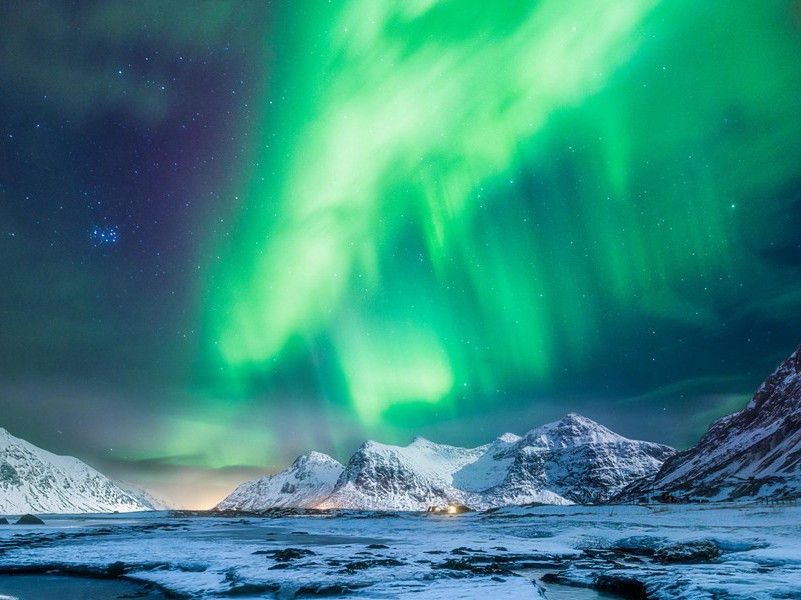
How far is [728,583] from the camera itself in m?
16.0

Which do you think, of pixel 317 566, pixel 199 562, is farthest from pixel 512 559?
pixel 199 562

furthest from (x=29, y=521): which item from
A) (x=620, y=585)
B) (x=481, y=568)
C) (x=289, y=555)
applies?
(x=620, y=585)

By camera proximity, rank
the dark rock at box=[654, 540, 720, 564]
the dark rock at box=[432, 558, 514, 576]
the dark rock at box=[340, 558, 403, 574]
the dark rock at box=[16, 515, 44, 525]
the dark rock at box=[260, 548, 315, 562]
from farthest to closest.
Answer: the dark rock at box=[16, 515, 44, 525] < the dark rock at box=[260, 548, 315, 562] < the dark rock at box=[654, 540, 720, 564] < the dark rock at box=[340, 558, 403, 574] < the dark rock at box=[432, 558, 514, 576]

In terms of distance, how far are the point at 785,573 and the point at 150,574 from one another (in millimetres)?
26012

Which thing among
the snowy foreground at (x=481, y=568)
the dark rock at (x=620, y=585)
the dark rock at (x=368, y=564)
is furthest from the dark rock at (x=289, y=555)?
the dark rock at (x=620, y=585)

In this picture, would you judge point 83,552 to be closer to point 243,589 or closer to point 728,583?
point 243,589

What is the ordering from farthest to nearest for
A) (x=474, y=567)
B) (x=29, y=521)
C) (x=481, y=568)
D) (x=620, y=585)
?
1. (x=29, y=521)
2. (x=474, y=567)
3. (x=481, y=568)
4. (x=620, y=585)

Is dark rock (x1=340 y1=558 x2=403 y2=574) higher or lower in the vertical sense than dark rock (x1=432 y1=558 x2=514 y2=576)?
higher

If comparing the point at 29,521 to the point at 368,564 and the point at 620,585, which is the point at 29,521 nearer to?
the point at 368,564

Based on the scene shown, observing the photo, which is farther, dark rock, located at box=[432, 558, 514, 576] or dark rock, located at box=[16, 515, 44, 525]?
dark rock, located at box=[16, 515, 44, 525]

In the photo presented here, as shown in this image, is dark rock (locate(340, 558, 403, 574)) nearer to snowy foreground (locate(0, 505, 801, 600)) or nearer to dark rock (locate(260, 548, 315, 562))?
snowy foreground (locate(0, 505, 801, 600))

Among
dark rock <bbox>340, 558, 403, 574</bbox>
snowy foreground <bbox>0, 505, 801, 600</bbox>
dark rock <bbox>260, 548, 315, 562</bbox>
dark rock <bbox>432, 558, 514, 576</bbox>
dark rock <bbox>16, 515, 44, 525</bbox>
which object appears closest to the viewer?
snowy foreground <bbox>0, 505, 801, 600</bbox>

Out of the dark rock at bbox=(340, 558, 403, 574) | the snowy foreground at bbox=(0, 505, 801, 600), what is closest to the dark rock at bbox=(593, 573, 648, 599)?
the snowy foreground at bbox=(0, 505, 801, 600)

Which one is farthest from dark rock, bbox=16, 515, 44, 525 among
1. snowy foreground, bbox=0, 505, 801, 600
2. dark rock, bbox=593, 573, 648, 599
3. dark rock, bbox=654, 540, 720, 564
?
dark rock, bbox=593, 573, 648, 599
